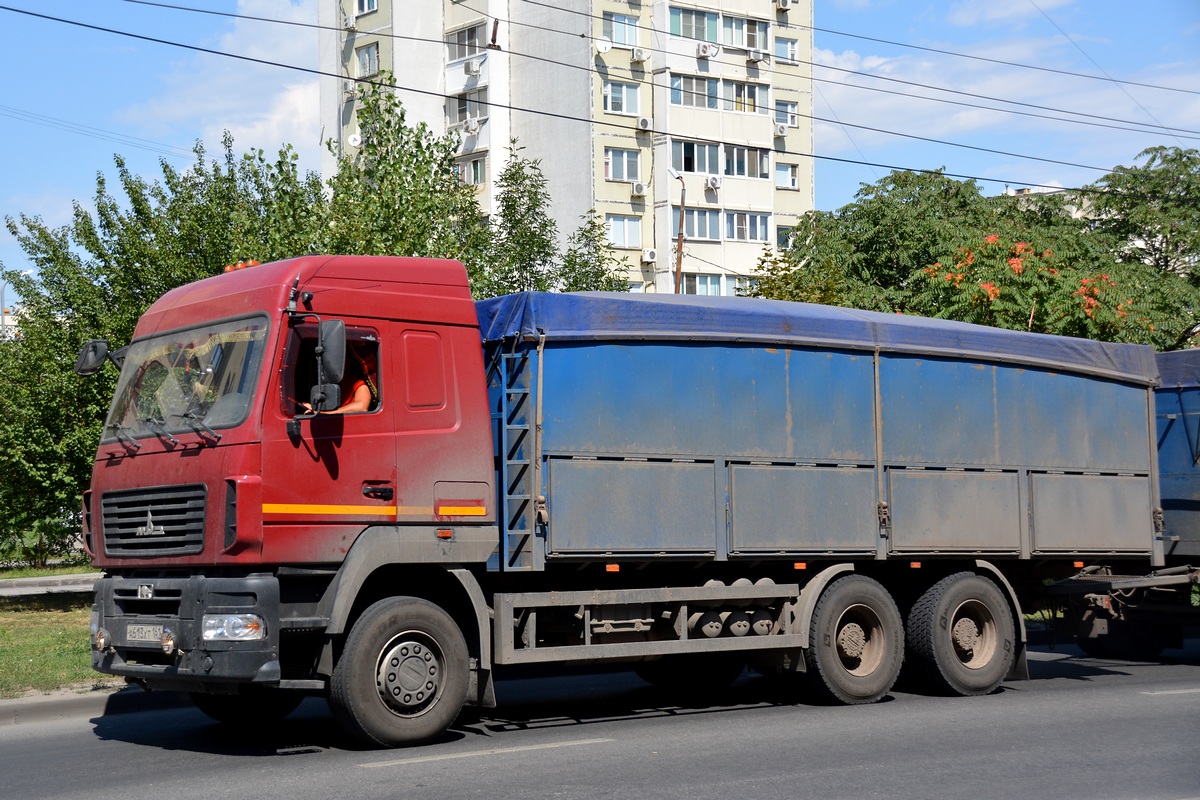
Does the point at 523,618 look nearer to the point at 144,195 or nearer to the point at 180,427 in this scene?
the point at 180,427

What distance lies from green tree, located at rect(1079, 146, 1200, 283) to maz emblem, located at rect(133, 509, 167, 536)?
35259 millimetres

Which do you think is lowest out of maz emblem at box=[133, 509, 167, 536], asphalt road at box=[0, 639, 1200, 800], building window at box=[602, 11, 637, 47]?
asphalt road at box=[0, 639, 1200, 800]

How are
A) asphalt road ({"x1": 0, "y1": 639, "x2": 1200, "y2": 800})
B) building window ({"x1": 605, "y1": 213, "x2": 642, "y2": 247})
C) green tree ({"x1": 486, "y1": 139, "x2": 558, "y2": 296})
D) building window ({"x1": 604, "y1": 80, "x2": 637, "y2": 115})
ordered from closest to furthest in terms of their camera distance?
asphalt road ({"x1": 0, "y1": 639, "x2": 1200, "y2": 800})
green tree ({"x1": 486, "y1": 139, "x2": 558, "y2": 296})
building window ({"x1": 604, "y1": 80, "x2": 637, "y2": 115})
building window ({"x1": 605, "y1": 213, "x2": 642, "y2": 247})

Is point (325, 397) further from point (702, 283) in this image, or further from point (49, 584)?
point (702, 283)

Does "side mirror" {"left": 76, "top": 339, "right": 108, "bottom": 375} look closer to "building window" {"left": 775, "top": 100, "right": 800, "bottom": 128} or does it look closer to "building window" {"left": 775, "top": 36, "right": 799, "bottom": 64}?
"building window" {"left": 775, "top": 100, "right": 800, "bottom": 128}

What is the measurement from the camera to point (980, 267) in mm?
22203

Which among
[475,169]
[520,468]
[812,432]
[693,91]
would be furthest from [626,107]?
[520,468]

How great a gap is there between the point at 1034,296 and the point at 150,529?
52.5 ft

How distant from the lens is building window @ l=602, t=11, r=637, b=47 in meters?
51.0

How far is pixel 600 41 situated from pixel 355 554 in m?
44.2

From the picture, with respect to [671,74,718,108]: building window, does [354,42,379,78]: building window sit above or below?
above

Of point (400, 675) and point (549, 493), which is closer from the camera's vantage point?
point (400, 675)

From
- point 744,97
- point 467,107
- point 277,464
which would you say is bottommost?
point 277,464

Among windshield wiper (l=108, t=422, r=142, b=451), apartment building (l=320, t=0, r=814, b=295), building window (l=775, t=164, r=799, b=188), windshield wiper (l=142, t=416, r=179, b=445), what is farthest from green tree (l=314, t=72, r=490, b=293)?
building window (l=775, t=164, r=799, b=188)
